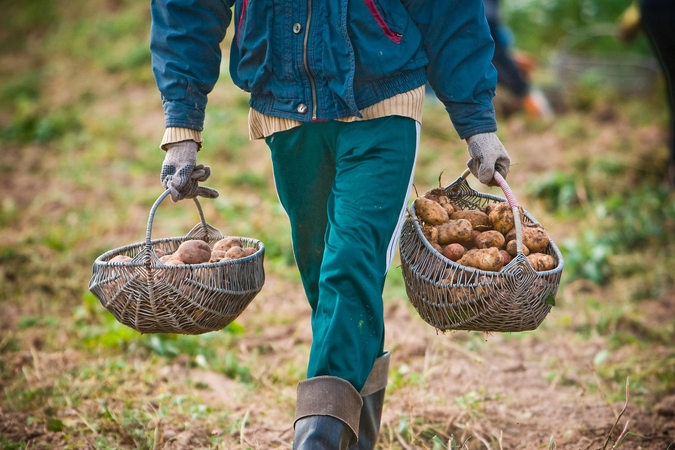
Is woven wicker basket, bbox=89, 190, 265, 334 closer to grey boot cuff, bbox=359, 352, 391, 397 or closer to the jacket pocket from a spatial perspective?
grey boot cuff, bbox=359, 352, 391, 397

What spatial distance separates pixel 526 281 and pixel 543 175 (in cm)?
419

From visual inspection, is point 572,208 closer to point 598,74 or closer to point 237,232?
point 237,232

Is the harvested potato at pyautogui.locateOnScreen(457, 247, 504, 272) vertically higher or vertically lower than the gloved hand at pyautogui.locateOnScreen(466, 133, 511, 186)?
lower

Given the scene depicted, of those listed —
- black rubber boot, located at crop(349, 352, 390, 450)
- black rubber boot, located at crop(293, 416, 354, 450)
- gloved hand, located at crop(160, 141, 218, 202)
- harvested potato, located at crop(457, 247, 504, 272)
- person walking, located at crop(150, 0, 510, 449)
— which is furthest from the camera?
black rubber boot, located at crop(349, 352, 390, 450)

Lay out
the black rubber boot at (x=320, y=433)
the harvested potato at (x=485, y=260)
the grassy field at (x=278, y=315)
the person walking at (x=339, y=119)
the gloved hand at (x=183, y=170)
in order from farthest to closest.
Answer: the grassy field at (x=278, y=315), the gloved hand at (x=183, y=170), the harvested potato at (x=485, y=260), the person walking at (x=339, y=119), the black rubber boot at (x=320, y=433)

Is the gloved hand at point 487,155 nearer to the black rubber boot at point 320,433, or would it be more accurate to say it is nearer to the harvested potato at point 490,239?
the harvested potato at point 490,239

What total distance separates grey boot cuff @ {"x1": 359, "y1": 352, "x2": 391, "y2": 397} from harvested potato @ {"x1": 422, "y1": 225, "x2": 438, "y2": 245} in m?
0.44

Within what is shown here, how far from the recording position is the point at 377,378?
8.16ft

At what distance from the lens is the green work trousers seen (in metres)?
2.08

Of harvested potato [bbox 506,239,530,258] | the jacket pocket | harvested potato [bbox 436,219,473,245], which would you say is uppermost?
the jacket pocket

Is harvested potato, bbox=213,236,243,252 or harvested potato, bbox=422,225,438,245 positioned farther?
harvested potato, bbox=213,236,243,252

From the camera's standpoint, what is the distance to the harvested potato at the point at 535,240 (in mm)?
2363

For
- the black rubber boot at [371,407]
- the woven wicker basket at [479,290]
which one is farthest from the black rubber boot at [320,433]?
the woven wicker basket at [479,290]

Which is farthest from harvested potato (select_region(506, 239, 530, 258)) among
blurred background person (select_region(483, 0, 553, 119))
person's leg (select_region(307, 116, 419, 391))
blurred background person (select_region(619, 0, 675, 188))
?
blurred background person (select_region(483, 0, 553, 119))
